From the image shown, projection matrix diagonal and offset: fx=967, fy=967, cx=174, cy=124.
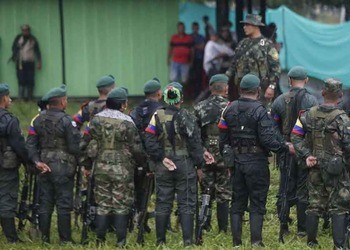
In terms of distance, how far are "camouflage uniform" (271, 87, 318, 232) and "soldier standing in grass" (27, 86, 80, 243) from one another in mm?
2398

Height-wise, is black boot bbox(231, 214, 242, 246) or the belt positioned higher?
the belt

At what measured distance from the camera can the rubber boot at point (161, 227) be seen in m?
10.6

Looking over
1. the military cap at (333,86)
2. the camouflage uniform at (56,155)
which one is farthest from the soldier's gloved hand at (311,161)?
the camouflage uniform at (56,155)

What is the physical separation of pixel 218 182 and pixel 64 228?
1.93m

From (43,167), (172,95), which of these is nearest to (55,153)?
(43,167)

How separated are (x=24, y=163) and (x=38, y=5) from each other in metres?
10.6

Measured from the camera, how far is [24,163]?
36.4 feet

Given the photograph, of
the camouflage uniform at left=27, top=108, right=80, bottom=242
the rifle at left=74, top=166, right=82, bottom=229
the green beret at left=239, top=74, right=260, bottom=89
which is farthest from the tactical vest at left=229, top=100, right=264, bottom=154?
the rifle at left=74, top=166, right=82, bottom=229

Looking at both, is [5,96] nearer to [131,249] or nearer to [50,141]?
[50,141]

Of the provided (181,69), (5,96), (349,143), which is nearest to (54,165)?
(5,96)

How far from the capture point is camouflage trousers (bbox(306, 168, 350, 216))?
10.1 m

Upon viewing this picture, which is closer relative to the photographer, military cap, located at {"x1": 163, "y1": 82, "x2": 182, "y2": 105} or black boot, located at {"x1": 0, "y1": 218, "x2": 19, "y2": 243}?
military cap, located at {"x1": 163, "y1": 82, "x2": 182, "y2": 105}

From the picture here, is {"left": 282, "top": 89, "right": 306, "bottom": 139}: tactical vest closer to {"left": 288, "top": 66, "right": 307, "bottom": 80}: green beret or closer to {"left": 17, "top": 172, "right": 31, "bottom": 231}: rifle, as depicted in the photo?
{"left": 288, "top": 66, "right": 307, "bottom": 80}: green beret

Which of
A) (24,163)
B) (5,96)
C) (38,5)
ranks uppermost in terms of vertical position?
(38,5)
